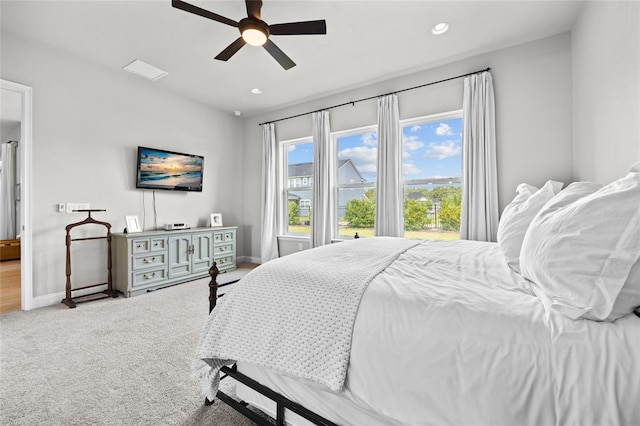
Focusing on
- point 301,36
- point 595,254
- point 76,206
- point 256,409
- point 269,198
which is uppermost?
point 301,36

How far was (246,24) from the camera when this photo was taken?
2.27m

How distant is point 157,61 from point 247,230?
122 inches

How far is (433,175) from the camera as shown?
378 cm

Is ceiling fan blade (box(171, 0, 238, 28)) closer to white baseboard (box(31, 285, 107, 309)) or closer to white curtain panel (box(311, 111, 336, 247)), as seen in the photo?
white curtain panel (box(311, 111, 336, 247))

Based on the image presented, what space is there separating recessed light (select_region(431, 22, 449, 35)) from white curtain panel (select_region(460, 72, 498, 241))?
2.36 ft

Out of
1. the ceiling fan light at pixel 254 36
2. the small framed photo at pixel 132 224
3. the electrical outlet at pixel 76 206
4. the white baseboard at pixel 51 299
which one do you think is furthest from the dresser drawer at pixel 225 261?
the ceiling fan light at pixel 254 36

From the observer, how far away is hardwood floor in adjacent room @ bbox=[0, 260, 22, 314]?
3068 mm

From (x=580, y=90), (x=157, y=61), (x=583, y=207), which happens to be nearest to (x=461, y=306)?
(x=583, y=207)

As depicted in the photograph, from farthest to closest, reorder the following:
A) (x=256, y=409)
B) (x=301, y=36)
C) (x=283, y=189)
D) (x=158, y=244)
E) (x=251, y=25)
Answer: (x=283, y=189) < (x=158, y=244) < (x=301, y=36) < (x=251, y=25) < (x=256, y=409)

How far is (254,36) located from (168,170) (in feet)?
8.94

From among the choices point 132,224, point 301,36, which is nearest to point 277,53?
point 301,36

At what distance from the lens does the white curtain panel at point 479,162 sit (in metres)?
3.19

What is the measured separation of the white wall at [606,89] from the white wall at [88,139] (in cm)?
499

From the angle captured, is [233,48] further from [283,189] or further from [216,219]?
[216,219]
